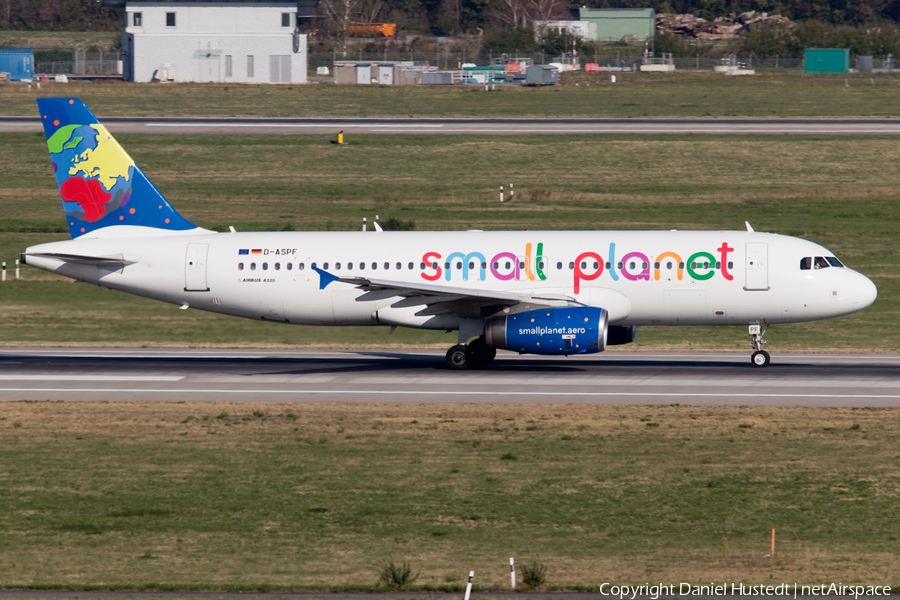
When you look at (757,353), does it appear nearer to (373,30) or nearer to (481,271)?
(481,271)

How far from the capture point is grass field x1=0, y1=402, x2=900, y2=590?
18.3 m

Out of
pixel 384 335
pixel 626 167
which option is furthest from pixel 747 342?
pixel 626 167

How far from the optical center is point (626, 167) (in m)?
79.2

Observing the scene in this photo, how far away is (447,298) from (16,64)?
377ft

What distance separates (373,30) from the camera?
566 ft

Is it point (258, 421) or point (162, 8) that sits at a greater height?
point (162, 8)

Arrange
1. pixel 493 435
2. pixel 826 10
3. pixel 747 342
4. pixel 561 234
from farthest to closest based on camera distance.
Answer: pixel 826 10 → pixel 747 342 → pixel 561 234 → pixel 493 435

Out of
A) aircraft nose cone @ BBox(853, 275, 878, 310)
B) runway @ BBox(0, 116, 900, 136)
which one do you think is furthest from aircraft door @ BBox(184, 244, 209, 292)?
runway @ BBox(0, 116, 900, 136)

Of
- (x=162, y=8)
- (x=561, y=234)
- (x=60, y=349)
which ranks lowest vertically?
(x=60, y=349)

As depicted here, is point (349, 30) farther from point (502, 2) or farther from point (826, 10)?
point (826, 10)

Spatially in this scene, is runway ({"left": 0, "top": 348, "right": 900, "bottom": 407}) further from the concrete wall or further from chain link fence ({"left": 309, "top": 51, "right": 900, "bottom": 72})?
chain link fence ({"left": 309, "top": 51, "right": 900, "bottom": 72})

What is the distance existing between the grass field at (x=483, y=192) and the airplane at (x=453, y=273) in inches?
302

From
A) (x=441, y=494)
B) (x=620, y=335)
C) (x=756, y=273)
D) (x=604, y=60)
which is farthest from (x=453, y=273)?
(x=604, y=60)

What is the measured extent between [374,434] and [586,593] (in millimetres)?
12021
